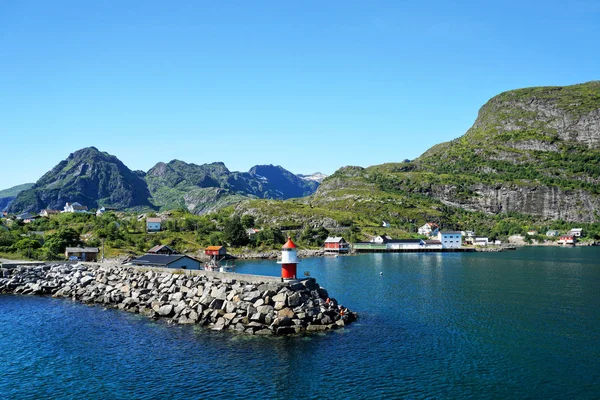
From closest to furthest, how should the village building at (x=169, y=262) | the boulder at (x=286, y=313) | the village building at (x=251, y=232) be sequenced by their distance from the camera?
the boulder at (x=286, y=313) → the village building at (x=169, y=262) → the village building at (x=251, y=232)

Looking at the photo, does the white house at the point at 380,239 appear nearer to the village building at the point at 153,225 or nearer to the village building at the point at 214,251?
the village building at the point at 214,251

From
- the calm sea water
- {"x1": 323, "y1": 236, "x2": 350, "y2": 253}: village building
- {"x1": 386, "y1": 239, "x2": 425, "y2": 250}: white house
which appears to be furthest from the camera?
{"x1": 386, "y1": 239, "x2": 425, "y2": 250}: white house

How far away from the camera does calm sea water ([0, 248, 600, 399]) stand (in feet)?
96.8

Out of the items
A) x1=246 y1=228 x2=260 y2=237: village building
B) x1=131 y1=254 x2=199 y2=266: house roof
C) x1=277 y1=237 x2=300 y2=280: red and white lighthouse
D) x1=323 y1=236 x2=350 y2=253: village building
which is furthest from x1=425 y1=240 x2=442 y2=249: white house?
x1=277 y1=237 x2=300 y2=280: red and white lighthouse

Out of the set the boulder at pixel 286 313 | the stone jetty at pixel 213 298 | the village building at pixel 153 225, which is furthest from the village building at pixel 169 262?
the village building at pixel 153 225

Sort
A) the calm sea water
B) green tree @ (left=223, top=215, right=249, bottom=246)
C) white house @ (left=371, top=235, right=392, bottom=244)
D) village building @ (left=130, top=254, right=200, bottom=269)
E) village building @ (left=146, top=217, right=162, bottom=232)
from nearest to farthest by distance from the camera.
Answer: the calm sea water < village building @ (left=130, top=254, right=200, bottom=269) < green tree @ (left=223, top=215, right=249, bottom=246) < village building @ (left=146, top=217, right=162, bottom=232) < white house @ (left=371, top=235, right=392, bottom=244)

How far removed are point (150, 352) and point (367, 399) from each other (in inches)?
743

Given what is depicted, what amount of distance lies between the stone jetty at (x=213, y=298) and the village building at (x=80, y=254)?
28.9 m


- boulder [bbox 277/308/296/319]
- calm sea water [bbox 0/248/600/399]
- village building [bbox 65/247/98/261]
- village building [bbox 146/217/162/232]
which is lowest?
A: calm sea water [bbox 0/248/600/399]

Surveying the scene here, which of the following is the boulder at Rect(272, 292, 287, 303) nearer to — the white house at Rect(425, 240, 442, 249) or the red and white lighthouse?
the red and white lighthouse

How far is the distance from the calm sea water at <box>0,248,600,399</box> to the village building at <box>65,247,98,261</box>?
123 feet

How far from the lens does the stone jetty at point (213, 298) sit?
43594mm

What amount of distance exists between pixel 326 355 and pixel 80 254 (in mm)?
78732

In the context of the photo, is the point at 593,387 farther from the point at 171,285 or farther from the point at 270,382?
the point at 171,285
